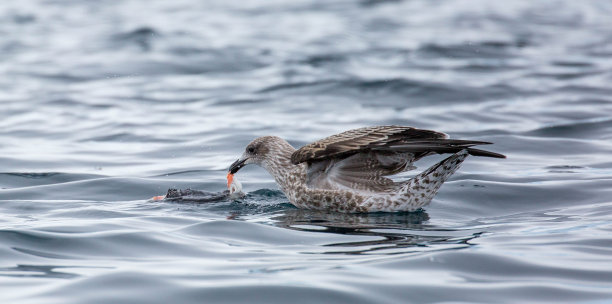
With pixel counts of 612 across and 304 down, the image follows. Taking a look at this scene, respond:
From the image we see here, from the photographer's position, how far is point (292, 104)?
17.9 metres

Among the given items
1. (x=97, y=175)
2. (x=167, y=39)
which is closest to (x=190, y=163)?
(x=97, y=175)

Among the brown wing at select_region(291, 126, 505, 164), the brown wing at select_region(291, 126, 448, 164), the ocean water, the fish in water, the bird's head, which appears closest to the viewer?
the ocean water

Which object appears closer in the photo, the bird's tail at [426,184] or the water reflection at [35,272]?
the water reflection at [35,272]

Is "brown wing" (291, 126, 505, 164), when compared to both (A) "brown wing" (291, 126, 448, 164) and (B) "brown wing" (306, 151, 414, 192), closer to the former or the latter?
(A) "brown wing" (291, 126, 448, 164)

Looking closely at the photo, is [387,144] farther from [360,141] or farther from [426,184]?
[426,184]

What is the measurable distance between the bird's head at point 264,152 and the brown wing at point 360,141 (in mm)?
1063

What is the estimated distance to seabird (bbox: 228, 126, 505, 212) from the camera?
848 centimetres

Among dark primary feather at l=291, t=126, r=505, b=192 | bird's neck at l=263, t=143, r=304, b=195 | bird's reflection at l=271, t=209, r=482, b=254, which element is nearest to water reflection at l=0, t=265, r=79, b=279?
bird's reflection at l=271, t=209, r=482, b=254

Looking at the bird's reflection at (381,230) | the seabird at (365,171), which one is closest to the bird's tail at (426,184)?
the seabird at (365,171)

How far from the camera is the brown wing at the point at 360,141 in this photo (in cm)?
843

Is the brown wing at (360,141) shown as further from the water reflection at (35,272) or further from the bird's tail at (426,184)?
the water reflection at (35,272)

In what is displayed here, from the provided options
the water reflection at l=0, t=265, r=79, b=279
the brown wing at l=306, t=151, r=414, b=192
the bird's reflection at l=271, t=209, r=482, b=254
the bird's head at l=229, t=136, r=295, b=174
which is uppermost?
the bird's head at l=229, t=136, r=295, b=174

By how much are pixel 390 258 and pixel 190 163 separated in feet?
20.9

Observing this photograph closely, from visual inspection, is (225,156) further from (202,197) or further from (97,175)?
(202,197)
